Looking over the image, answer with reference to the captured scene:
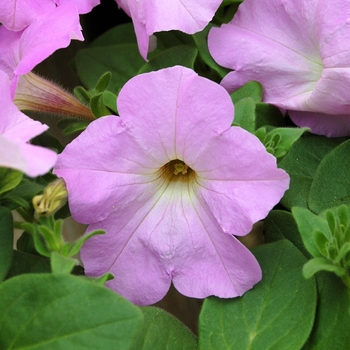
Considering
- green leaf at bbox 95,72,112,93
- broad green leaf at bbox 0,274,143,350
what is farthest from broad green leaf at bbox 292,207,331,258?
green leaf at bbox 95,72,112,93

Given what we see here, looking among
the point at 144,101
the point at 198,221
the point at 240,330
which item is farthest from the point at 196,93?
the point at 240,330

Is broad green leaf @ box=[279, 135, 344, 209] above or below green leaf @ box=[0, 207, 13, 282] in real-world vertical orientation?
below

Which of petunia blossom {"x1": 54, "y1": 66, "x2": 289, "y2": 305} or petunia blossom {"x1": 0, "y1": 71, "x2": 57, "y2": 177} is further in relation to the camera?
petunia blossom {"x1": 54, "y1": 66, "x2": 289, "y2": 305}

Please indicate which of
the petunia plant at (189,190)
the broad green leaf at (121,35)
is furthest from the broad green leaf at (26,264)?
the broad green leaf at (121,35)

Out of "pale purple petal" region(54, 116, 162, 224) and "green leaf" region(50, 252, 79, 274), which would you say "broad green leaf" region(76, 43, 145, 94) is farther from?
"green leaf" region(50, 252, 79, 274)

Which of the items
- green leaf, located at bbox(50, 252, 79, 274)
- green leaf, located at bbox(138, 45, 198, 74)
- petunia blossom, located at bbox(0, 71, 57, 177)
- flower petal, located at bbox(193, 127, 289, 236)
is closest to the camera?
petunia blossom, located at bbox(0, 71, 57, 177)

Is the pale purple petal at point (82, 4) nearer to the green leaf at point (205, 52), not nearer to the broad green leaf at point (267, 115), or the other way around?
the green leaf at point (205, 52)

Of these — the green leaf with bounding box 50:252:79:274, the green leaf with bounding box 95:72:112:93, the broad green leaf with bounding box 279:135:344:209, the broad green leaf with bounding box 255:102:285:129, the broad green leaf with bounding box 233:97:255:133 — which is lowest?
the broad green leaf with bounding box 279:135:344:209
